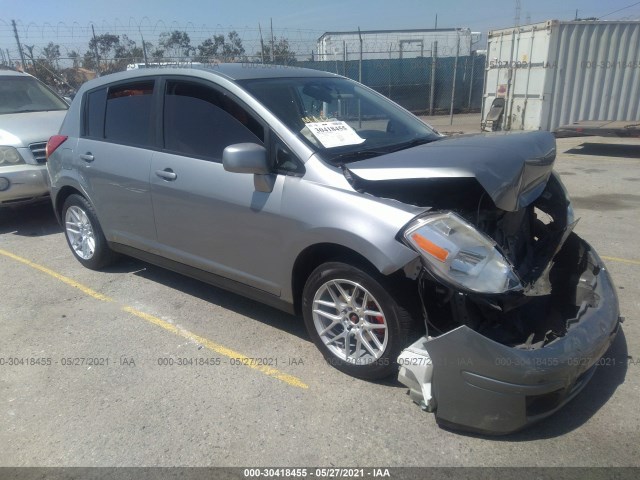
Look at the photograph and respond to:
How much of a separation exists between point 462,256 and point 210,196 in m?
1.82

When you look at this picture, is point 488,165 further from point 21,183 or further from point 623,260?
point 21,183

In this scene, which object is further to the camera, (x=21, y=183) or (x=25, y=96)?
(x=25, y=96)

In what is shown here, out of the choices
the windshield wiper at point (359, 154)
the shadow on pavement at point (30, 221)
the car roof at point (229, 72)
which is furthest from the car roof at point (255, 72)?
the shadow on pavement at point (30, 221)

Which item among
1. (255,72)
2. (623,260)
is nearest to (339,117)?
(255,72)

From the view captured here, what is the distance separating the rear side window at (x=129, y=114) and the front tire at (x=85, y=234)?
81cm

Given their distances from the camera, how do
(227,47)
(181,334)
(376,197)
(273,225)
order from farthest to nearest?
1. (227,47)
2. (181,334)
3. (273,225)
4. (376,197)

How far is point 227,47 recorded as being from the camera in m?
15.9

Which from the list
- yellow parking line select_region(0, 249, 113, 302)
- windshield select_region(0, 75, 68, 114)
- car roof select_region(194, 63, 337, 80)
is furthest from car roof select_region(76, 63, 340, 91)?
windshield select_region(0, 75, 68, 114)

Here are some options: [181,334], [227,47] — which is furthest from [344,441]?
[227,47]

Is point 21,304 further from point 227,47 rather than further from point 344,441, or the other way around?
point 227,47

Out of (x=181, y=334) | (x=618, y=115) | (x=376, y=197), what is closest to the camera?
(x=376, y=197)

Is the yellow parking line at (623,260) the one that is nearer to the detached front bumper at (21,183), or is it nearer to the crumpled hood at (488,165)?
the crumpled hood at (488,165)

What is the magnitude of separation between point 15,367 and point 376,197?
2692mm

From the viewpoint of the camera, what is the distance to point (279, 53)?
18016 mm
